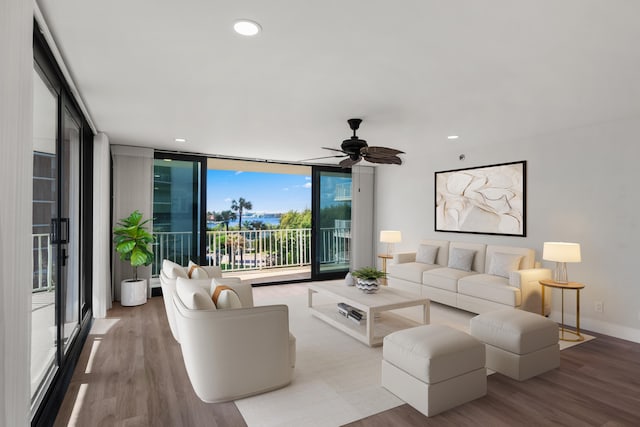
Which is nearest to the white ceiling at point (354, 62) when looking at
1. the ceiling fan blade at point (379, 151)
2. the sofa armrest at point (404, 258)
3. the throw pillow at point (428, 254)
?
the ceiling fan blade at point (379, 151)

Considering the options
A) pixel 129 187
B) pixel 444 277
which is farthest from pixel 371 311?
pixel 129 187

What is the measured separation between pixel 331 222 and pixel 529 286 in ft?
13.4

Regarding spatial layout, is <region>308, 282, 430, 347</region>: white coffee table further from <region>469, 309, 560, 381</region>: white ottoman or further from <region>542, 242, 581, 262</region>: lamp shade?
<region>542, 242, 581, 262</region>: lamp shade

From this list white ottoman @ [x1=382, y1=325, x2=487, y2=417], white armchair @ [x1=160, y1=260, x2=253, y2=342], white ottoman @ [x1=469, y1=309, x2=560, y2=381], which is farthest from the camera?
white armchair @ [x1=160, y1=260, x2=253, y2=342]

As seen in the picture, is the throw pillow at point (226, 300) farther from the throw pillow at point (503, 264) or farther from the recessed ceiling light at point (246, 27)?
the throw pillow at point (503, 264)

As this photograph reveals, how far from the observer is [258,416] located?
2.38 m

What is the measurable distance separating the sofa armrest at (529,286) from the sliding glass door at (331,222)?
384 cm

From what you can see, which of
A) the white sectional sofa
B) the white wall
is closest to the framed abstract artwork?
the white wall

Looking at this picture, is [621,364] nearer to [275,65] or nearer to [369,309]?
[369,309]

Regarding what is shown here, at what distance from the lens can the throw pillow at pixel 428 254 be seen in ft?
19.4

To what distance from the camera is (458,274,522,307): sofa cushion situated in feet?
13.9

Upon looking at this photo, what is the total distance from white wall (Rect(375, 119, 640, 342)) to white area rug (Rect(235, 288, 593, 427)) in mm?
884

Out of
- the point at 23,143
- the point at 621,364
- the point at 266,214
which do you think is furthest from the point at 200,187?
the point at 621,364

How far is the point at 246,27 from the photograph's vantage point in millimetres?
2053
